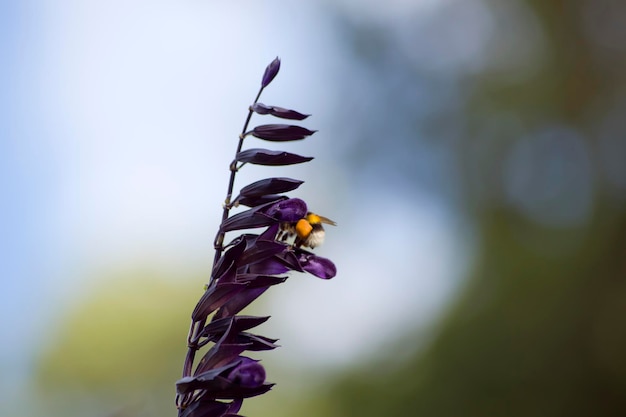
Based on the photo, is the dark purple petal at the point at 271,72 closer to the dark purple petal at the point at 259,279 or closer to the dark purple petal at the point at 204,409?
the dark purple petal at the point at 259,279

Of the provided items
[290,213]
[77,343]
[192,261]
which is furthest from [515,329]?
[290,213]

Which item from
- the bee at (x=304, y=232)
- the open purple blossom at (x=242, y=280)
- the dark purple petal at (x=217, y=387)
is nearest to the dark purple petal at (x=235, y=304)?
the open purple blossom at (x=242, y=280)

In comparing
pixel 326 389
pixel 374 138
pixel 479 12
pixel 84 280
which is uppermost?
pixel 479 12

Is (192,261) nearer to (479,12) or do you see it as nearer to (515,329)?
(515,329)

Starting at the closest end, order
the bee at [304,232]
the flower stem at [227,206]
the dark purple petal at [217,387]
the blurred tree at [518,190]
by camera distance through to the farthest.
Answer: the dark purple petal at [217,387] < the flower stem at [227,206] < the bee at [304,232] < the blurred tree at [518,190]

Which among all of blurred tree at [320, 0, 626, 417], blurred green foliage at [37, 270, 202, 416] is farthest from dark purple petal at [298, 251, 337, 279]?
blurred green foliage at [37, 270, 202, 416]

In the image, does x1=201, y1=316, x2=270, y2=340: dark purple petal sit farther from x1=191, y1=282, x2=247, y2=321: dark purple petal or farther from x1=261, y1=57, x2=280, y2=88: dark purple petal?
x1=261, y1=57, x2=280, y2=88: dark purple petal
